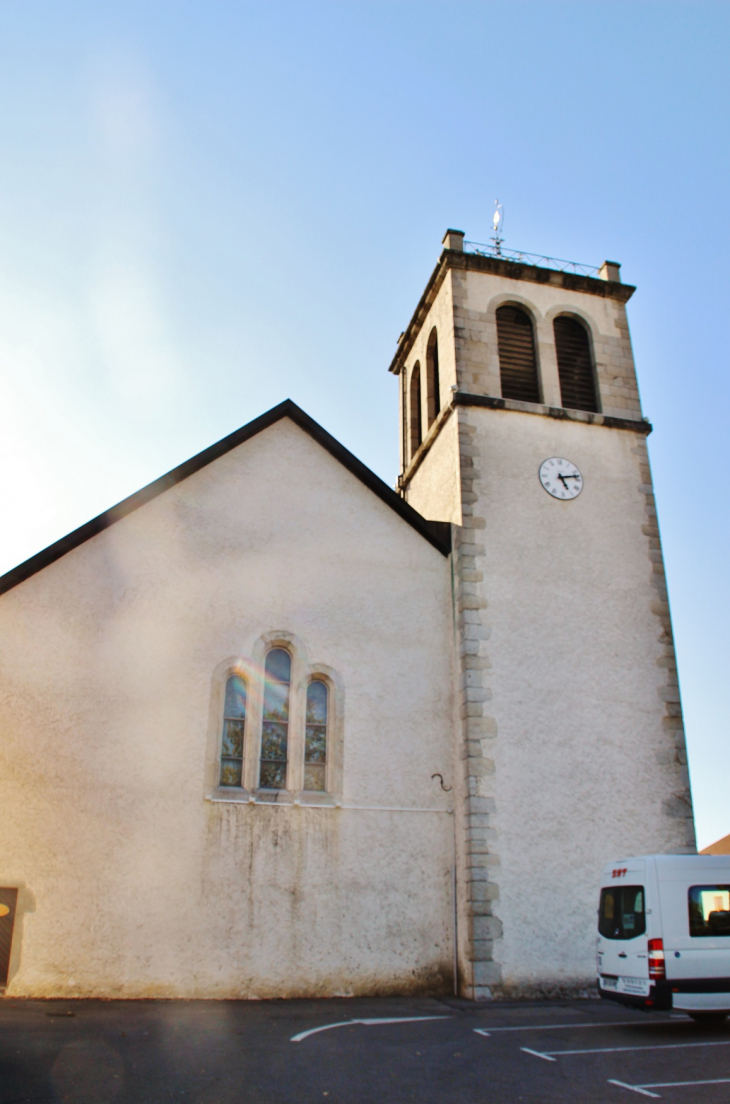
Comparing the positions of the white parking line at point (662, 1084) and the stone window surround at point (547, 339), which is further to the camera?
the stone window surround at point (547, 339)

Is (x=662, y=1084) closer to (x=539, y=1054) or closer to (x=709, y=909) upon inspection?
(x=539, y=1054)

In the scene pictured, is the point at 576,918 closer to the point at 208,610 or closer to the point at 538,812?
the point at 538,812

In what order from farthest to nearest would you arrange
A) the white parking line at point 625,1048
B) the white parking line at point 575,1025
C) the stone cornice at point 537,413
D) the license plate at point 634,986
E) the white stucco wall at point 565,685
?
the stone cornice at point 537,413
the white stucco wall at point 565,685
the white parking line at point 575,1025
the license plate at point 634,986
the white parking line at point 625,1048

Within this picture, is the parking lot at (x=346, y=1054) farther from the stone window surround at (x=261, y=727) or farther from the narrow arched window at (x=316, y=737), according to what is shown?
the narrow arched window at (x=316, y=737)

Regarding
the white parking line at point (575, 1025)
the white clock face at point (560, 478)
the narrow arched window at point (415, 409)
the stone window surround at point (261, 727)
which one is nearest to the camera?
the white parking line at point (575, 1025)

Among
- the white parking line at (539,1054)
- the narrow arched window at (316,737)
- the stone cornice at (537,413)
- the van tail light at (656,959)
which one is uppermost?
the stone cornice at (537,413)

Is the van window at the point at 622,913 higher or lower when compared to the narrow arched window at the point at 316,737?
lower

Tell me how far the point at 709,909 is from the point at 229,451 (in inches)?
381

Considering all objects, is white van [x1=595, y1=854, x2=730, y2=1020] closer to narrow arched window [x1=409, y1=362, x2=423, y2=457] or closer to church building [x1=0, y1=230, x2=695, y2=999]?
church building [x1=0, y1=230, x2=695, y2=999]

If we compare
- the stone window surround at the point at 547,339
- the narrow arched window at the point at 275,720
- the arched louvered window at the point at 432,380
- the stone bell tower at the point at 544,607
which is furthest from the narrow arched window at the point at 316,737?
the arched louvered window at the point at 432,380

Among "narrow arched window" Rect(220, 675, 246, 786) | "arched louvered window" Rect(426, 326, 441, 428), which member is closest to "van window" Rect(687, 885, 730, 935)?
"narrow arched window" Rect(220, 675, 246, 786)

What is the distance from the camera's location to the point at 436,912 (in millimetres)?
12281

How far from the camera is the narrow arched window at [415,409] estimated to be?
1866cm

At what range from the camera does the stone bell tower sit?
40.6ft
